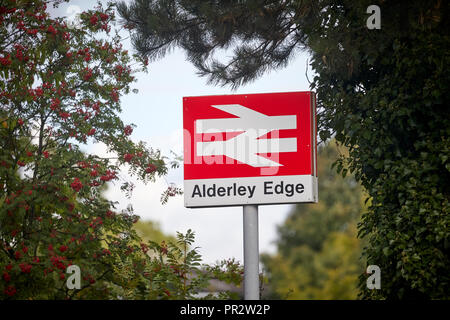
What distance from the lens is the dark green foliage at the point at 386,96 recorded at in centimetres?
574

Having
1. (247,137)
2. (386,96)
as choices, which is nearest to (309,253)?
(247,137)

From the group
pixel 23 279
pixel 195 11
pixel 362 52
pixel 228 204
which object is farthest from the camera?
pixel 195 11

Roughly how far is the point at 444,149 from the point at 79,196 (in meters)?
4.35

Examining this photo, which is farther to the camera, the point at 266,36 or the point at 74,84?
the point at 74,84

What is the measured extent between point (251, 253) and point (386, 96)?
10.1 feet

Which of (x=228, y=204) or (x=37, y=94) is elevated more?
(x=37, y=94)

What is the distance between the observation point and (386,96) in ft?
20.7

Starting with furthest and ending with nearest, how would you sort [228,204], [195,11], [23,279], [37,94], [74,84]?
[74,84], [37,94], [195,11], [23,279], [228,204]

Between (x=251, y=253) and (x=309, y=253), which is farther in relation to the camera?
(x=251, y=253)

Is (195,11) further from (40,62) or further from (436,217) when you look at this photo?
(436,217)

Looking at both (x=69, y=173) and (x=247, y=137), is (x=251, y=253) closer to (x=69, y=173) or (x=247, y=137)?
(x=247, y=137)
